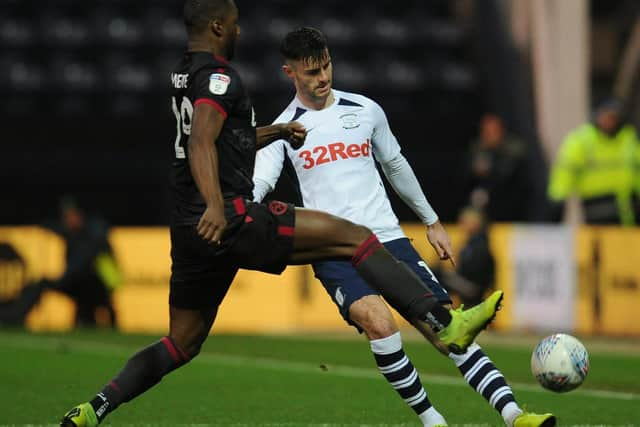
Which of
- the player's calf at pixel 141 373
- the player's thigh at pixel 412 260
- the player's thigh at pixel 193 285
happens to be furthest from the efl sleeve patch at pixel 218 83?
the player's thigh at pixel 412 260

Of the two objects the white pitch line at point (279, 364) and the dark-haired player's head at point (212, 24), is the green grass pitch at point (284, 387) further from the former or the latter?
the dark-haired player's head at point (212, 24)

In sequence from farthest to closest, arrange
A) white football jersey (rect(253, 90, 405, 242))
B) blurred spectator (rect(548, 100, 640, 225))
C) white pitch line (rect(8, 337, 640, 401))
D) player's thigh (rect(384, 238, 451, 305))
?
blurred spectator (rect(548, 100, 640, 225)) → white pitch line (rect(8, 337, 640, 401)) → white football jersey (rect(253, 90, 405, 242)) → player's thigh (rect(384, 238, 451, 305))

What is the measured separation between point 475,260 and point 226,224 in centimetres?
931

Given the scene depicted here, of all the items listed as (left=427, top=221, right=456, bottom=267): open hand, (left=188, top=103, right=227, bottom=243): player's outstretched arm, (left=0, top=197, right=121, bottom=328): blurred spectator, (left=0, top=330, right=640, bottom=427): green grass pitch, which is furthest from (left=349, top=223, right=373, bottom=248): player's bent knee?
(left=0, top=197, right=121, bottom=328): blurred spectator

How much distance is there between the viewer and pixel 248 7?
65.7 ft

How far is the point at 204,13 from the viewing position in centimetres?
593

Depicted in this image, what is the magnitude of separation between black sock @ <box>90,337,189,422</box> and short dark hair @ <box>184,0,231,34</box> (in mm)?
1410

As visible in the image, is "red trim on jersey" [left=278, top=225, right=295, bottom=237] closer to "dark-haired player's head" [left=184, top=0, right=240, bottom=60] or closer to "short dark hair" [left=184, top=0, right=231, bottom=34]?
"dark-haired player's head" [left=184, top=0, right=240, bottom=60]

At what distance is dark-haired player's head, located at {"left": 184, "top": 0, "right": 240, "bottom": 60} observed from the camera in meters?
5.93

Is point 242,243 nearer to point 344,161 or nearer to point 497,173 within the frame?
point 344,161

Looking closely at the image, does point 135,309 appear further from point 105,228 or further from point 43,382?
point 43,382

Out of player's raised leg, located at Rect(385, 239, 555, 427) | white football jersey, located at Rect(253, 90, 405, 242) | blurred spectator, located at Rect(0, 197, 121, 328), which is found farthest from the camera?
blurred spectator, located at Rect(0, 197, 121, 328)

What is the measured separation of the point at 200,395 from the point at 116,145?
10193 millimetres

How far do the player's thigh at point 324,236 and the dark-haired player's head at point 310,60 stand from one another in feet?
3.67
